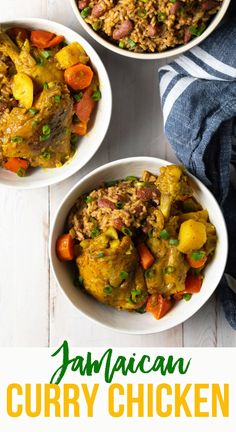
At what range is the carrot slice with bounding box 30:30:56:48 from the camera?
2148 millimetres

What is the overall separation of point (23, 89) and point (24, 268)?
0.72 metres

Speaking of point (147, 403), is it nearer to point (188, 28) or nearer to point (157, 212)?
point (157, 212)

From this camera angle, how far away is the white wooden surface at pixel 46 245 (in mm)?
2377

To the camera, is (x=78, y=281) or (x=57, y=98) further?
(x=78, y=281)

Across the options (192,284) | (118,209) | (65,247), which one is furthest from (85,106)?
(192,284)

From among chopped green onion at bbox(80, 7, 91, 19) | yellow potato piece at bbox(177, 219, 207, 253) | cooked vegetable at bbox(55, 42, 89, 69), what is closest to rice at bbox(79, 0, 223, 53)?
chopped green onion at bbox(80, 7, 91, 19)

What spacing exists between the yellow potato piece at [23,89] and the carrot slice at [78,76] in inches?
5.3

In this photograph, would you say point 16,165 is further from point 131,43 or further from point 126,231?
point 131,43

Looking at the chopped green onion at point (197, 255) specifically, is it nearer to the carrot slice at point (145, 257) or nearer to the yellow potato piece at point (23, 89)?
the carrot slice at point (145, 257)

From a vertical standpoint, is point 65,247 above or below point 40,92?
below

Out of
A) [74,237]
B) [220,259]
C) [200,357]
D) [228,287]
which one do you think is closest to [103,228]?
[74,237]

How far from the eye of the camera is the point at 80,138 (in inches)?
89.7

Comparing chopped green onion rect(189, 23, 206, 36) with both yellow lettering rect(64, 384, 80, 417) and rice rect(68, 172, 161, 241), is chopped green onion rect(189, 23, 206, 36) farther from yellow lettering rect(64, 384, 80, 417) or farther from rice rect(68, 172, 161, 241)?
yellow lettering rect(64, 384, 80, 417)

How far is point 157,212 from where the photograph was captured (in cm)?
212
